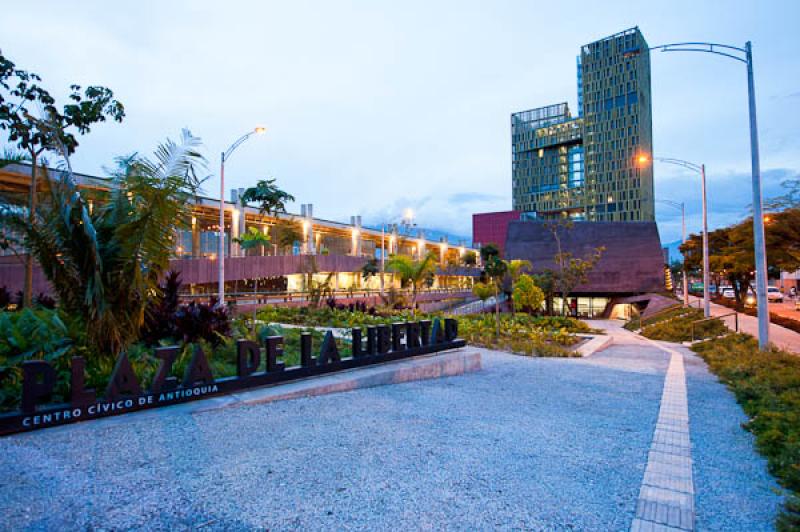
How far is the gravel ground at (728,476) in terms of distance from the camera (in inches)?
144

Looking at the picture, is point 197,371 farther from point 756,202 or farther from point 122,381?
point 756,202

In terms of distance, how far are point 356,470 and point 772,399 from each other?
680cm

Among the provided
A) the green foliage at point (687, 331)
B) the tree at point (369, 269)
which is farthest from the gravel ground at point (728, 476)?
the tree at point (369, 269)

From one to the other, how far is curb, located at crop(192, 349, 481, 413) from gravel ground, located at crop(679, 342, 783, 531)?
4.47 meters

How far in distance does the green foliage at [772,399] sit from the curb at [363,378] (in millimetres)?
5187

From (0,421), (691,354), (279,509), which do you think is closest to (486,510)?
(279,509)

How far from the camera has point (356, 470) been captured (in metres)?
4.39

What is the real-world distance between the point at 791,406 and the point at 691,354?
10034 mm

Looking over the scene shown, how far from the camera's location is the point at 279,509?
3600 millimetres

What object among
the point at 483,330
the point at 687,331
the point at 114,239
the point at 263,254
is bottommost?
the point at 687,331

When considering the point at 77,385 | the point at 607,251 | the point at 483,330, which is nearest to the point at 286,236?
the point at 483,330

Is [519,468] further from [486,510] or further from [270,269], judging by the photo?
[270,269]

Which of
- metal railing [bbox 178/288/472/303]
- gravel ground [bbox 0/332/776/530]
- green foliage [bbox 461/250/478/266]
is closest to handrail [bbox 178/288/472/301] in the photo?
metal railing [bbox 178/288/472/303]

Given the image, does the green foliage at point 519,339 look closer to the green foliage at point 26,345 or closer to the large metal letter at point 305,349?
the large metal letter at point 305,349
